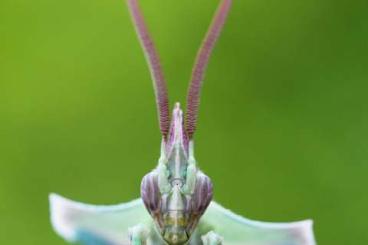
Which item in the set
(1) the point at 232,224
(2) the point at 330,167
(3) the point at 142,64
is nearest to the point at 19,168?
(3) the point at 142,64

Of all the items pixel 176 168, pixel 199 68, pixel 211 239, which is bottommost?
pixel 211 239

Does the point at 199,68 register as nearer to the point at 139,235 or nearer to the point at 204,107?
the point at 139,235

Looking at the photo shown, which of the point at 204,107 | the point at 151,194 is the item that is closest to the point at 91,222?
the point at 151,194

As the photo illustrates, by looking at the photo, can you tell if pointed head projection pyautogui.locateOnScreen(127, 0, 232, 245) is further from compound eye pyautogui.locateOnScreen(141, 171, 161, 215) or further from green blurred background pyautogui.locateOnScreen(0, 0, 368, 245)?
green blurred background pyautogui.locateOnScreen(0, 0, 368, 245)

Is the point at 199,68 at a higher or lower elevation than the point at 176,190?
higher

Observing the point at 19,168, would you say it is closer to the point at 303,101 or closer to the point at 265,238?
the point at 303,101

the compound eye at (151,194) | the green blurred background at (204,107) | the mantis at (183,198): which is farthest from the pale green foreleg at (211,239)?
the green blurred background at (204,107)

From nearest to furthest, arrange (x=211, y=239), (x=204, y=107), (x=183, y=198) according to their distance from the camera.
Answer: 1. (x=183, y=198)
2. (x=211, y=239)
3. (x=204, y=107)
